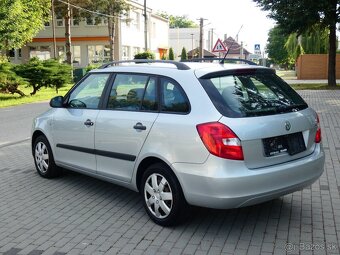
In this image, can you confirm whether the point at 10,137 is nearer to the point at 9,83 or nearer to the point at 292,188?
the point at 292,188

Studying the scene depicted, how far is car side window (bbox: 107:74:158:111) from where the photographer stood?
476cm

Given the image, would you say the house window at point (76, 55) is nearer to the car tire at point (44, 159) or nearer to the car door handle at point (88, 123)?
the car tire at point (44, 159)

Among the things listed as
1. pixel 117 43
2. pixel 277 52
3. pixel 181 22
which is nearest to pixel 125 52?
pixel 117 43

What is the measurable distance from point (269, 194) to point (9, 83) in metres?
18.6

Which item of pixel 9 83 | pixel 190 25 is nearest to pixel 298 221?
pixel 9 83

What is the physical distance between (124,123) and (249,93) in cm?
137

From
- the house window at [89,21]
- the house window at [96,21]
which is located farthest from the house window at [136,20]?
the house window at [89,21]

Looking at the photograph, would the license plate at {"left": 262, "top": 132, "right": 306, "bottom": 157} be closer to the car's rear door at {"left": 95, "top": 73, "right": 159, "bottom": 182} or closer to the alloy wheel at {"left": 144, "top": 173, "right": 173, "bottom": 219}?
the alloy wheel at {"left": 144, "top": 173, "right": 173, "bottom": 219}

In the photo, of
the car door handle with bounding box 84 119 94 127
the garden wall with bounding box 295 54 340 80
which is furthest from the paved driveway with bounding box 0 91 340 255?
the garden wall with bounding box 295 54 340 80

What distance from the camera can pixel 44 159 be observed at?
6.45 metres

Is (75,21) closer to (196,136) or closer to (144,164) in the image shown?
(144,164)

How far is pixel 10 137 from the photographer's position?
1041 centimetres

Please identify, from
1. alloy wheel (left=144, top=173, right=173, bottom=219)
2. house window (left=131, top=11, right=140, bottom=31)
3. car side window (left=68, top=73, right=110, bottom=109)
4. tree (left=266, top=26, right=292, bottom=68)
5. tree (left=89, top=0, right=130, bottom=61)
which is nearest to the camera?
alloy wheel (left=144, top=173, right=173, bottom=219)

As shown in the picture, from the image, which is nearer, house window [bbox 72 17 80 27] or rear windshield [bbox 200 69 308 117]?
rear windshield [bbox 200 69 308 117]
